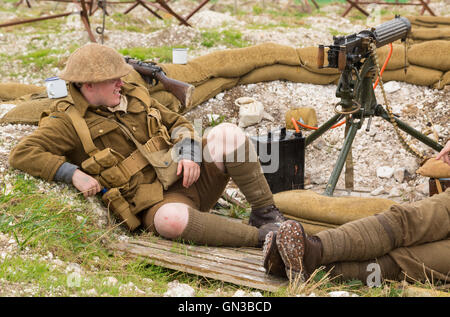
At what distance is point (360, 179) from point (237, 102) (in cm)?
167

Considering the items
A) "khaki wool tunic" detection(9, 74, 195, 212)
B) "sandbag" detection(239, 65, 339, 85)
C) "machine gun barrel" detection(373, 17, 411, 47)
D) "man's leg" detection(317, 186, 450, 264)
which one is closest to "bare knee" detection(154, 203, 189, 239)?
"khaki wool tunic" detection(9, 74, 195, 212)

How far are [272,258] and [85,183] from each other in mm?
1256

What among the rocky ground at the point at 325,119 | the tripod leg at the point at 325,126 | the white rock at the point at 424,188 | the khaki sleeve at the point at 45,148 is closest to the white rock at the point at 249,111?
the rocky ground at the point at 325,119

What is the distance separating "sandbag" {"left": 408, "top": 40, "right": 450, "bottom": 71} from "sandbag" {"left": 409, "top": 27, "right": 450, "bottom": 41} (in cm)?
65

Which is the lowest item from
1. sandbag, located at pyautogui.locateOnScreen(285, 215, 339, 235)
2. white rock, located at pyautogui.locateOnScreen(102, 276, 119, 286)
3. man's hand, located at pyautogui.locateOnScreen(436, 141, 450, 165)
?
sandbag, located at pyautogui.locateOnScreen(285, 215, 339, 235)

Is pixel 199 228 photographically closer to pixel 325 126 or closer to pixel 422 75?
pixel 325 126

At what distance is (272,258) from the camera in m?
2.62

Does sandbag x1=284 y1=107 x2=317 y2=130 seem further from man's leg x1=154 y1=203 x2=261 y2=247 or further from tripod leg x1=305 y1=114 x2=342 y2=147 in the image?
man's leg x1=154 y1=203 x2=261 y2=247

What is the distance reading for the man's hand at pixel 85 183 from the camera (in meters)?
3.17

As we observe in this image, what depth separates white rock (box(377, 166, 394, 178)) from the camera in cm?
517

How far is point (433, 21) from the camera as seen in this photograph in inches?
305

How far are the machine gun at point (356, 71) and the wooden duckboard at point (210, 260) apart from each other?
4.24ft

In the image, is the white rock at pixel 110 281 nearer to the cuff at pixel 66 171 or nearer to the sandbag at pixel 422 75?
the cuff at pixel 66 171
